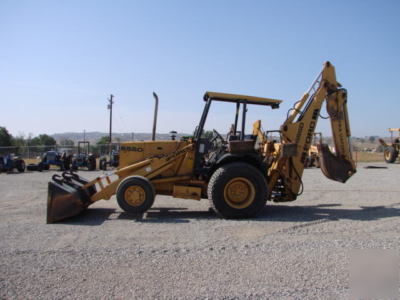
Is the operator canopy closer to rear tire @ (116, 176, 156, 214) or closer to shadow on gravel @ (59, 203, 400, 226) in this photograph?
rear tire @ (116, 176, 156, 214)

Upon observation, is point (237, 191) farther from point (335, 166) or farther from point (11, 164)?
point (11, 164)

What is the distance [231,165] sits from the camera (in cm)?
690

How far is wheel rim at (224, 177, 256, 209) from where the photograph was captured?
6859 mm

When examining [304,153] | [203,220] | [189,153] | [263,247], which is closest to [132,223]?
[203,220]

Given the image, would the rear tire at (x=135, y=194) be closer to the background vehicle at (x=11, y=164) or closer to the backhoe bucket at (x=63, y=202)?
the backhoe bucket at (x=63, y=202)

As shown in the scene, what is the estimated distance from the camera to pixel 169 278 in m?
3.87

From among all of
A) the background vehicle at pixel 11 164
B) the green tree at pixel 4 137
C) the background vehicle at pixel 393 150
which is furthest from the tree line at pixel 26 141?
the background vehicle at pixel 393 150

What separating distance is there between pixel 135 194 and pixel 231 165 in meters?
2.00

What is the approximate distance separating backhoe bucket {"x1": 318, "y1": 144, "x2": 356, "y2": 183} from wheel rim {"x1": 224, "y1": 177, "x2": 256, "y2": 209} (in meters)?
2.11

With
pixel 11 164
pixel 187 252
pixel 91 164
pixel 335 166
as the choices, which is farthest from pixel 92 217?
pixel 11 164

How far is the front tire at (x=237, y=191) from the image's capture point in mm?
6785

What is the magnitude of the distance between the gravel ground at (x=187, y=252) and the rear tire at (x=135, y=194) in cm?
26

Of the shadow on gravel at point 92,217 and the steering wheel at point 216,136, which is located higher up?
the steering wheel at point 216,136

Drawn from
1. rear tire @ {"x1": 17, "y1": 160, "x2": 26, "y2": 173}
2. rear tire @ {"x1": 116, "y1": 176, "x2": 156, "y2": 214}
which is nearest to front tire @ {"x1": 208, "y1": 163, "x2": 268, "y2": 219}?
rear tire @ {"x1": 116, "y1": 176, "x2": 156, "y2": 214}
